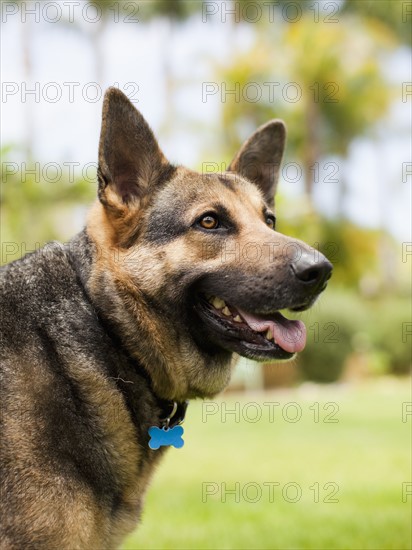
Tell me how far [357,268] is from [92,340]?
89.8ft

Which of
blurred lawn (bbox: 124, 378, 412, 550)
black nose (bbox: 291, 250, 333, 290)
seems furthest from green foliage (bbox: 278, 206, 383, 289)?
black nose (bbox: 291, 250, 333, 290)

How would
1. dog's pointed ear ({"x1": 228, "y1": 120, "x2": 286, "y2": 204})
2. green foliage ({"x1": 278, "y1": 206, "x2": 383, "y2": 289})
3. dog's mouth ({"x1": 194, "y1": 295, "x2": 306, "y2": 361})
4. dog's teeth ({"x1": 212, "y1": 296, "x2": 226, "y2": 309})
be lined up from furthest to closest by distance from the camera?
green foliage ({"x1": 278, "y1": 206, "x2": 383, "y2": 289}) < dog's pointed ear ({"x1": 228, "y1": 120, "x2": 286, "y2": 204}) < dog's teeth ({"x1": 212, "y1": 296, "x2": 226, "y2": 309}) < dog's mouth ({"x1": 194, "y1": 295, "x2": 306, "y2": 361})

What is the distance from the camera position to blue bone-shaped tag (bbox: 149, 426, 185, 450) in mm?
3674

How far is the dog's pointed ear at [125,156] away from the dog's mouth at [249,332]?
74 cm

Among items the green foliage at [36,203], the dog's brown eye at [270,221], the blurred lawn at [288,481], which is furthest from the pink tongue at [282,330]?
the green foliage at [36,203]

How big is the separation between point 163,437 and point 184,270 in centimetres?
89

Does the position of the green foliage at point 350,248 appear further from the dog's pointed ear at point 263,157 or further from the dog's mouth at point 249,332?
the dog's mouth at point 249,332

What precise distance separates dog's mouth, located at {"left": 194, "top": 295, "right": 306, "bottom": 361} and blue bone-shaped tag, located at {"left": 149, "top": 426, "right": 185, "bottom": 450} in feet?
1.74

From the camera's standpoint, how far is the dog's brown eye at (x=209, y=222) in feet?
12.9

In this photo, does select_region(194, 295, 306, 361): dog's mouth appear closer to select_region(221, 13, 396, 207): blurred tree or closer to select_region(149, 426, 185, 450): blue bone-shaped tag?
select_region(149, 426, 185, 450): blue bone-shaped tag

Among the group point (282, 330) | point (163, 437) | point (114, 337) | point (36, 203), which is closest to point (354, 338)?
point (36, 203)

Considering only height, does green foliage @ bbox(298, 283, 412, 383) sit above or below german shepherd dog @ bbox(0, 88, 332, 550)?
below

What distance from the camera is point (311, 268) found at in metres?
3.64

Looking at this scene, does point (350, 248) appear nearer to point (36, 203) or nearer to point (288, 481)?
point (36, 203)
